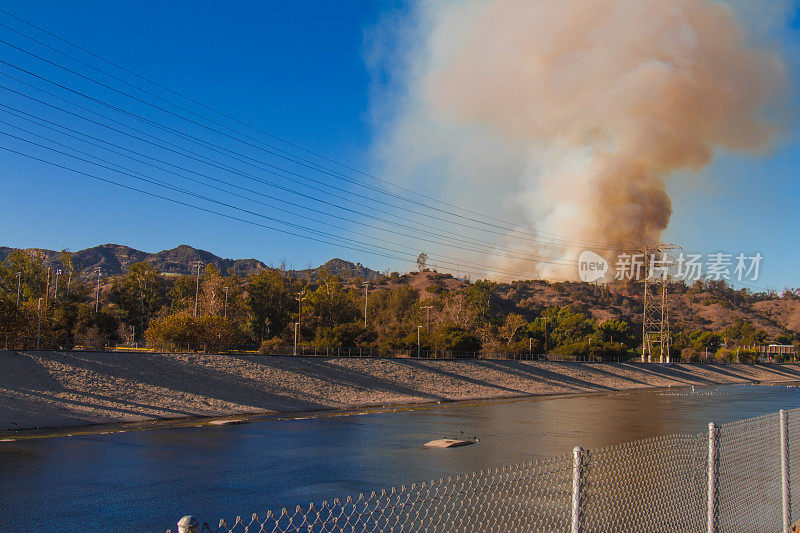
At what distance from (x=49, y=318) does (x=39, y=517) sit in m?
55.6

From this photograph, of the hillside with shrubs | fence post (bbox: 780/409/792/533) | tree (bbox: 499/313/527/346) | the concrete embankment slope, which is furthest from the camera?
tree (bbox: 499/313/527/346)

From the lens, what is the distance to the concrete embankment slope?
29938mm

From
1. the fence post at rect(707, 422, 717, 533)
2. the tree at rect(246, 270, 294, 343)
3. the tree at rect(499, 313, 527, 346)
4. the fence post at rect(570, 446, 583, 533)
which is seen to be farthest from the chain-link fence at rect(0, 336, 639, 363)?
the fence post at rect(570, 446, 583, 533)

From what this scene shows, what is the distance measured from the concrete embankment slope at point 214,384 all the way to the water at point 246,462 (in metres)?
6.10

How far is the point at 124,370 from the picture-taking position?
3581cm

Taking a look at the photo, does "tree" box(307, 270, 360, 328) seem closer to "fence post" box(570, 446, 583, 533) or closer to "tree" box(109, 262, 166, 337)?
"tree" box(109, 262, 166, 337)

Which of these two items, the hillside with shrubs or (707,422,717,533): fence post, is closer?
(707,422,717,533): fence post

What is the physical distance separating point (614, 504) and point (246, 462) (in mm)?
10230

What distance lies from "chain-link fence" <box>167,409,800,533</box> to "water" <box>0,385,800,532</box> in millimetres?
1719

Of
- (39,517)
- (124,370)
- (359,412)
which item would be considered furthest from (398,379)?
(39,517)

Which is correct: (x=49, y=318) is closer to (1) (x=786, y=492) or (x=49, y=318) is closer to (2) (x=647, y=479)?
(2) (x=647, y=479)

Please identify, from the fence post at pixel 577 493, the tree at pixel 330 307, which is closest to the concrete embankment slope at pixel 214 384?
the fence post at pixel 577 493

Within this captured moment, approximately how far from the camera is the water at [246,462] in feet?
39.6

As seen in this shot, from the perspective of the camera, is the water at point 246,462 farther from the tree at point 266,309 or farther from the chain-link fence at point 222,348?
the tree at point 266,309
